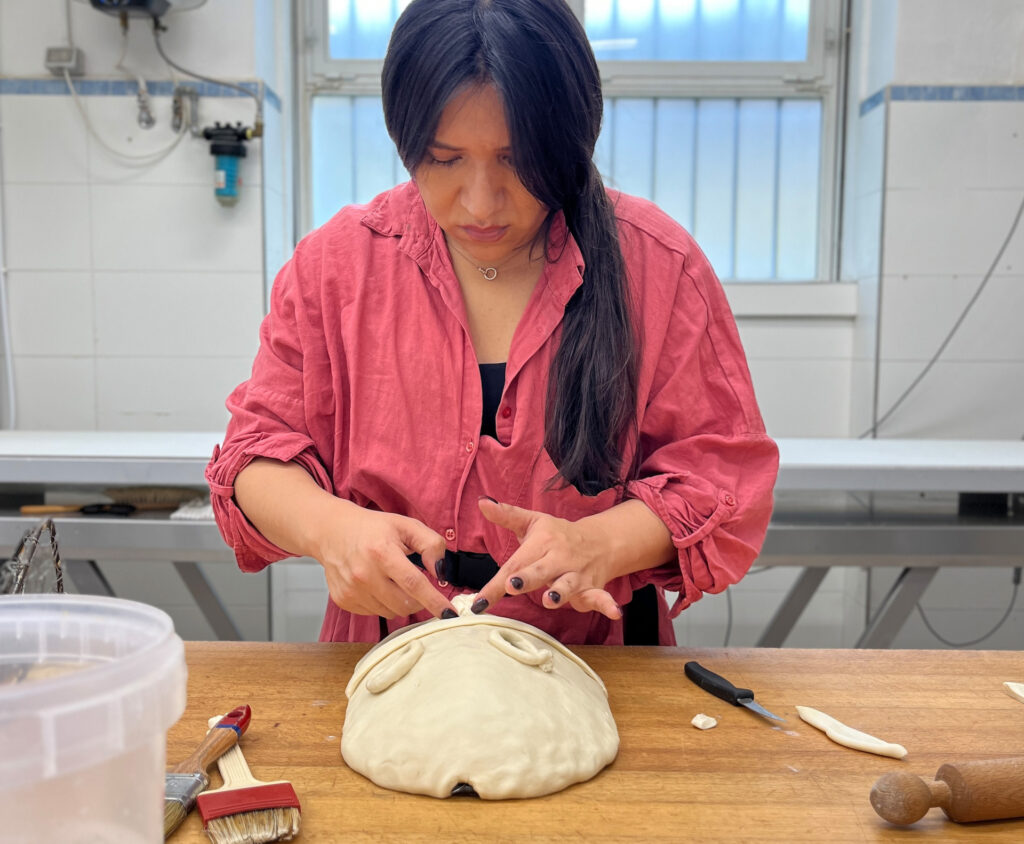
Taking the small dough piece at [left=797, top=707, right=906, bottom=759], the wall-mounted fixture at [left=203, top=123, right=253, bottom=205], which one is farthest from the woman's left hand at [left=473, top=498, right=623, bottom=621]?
the wall-mounted fixture at [left=203, top=123, right=253, bottom=205]

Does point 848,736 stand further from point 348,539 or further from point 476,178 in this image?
point 476,178

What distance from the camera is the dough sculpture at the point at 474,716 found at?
82 centimetres

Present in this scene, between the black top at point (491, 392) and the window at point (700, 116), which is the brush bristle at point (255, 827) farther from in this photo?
the window at point (700, 116)

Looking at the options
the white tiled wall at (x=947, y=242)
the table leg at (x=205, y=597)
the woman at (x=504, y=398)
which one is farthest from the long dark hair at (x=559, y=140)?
the white tiled wall at (x=947, y=242)

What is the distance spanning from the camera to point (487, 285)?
1.25m

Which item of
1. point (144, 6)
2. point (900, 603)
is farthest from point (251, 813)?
point (144, 6)

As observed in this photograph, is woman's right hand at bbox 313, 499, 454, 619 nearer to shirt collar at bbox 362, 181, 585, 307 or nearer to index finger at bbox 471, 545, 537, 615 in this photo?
index finger at bbox 471, 545, 537, 615

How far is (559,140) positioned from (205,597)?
1.69 m

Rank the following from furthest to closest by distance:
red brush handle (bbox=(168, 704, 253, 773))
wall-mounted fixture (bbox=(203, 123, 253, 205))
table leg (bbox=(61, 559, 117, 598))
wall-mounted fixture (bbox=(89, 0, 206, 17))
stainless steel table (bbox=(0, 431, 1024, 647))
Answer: wall-mounted fixture (bbox=(203, 123, 253, 205)) → wall-mounted fixture (bbox=(89, 0, 206, 17)) → table leg (bbox=(61, 559, 117, 598)) → stainless steel table (bbox=(0, 431, 1024, 647)) → red brush handle (bbox=(168, 704, 253, 773))

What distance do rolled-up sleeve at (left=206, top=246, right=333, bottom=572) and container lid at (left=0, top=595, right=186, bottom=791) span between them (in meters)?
0.48

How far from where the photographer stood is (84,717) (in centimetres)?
48

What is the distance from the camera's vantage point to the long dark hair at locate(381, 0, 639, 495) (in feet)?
3.11

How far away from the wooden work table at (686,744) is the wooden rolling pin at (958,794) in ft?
0.06

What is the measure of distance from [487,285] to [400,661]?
549 millimetres
